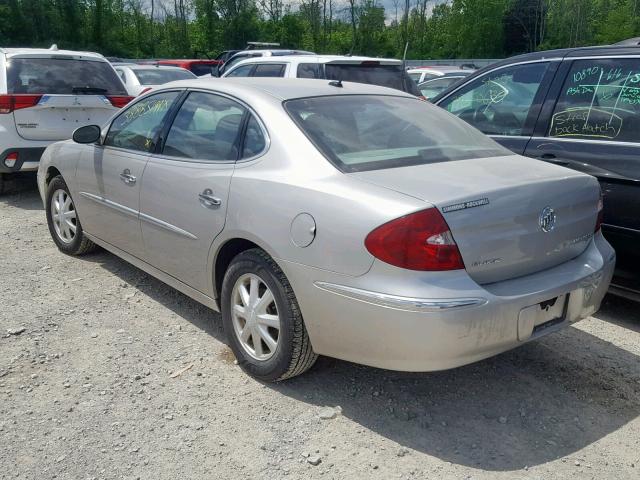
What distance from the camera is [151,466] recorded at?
9.39ft

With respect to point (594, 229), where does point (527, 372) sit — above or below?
below

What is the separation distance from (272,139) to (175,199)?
0.79m

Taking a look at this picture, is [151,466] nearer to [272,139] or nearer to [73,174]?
[272,139]

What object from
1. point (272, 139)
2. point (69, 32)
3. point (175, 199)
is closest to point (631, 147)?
point (272, 139)

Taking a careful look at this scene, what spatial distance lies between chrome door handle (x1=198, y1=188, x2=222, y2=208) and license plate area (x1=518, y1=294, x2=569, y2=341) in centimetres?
165

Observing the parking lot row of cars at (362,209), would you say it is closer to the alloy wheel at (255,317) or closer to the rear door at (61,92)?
the alloy wheel at (255,317)

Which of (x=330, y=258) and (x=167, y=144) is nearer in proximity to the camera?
(x=330, y=258)

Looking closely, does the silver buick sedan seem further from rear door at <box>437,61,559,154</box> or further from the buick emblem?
rear door at <box>437,61,559,154</box>

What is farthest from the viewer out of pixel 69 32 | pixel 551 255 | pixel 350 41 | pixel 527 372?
pixel 350 41

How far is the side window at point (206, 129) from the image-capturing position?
376 centimetres

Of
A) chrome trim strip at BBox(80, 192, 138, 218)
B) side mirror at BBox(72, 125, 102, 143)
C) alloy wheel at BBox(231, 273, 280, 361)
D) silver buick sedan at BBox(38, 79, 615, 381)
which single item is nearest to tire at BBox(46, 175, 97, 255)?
chrome trim strip at BBox(80, 192, 138, 218)

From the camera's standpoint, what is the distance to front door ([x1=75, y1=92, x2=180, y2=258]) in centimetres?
436

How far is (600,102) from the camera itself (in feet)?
14.5

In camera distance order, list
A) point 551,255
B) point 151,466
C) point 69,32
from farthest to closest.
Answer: point 69,32 → point 551,255 → point 151,466
